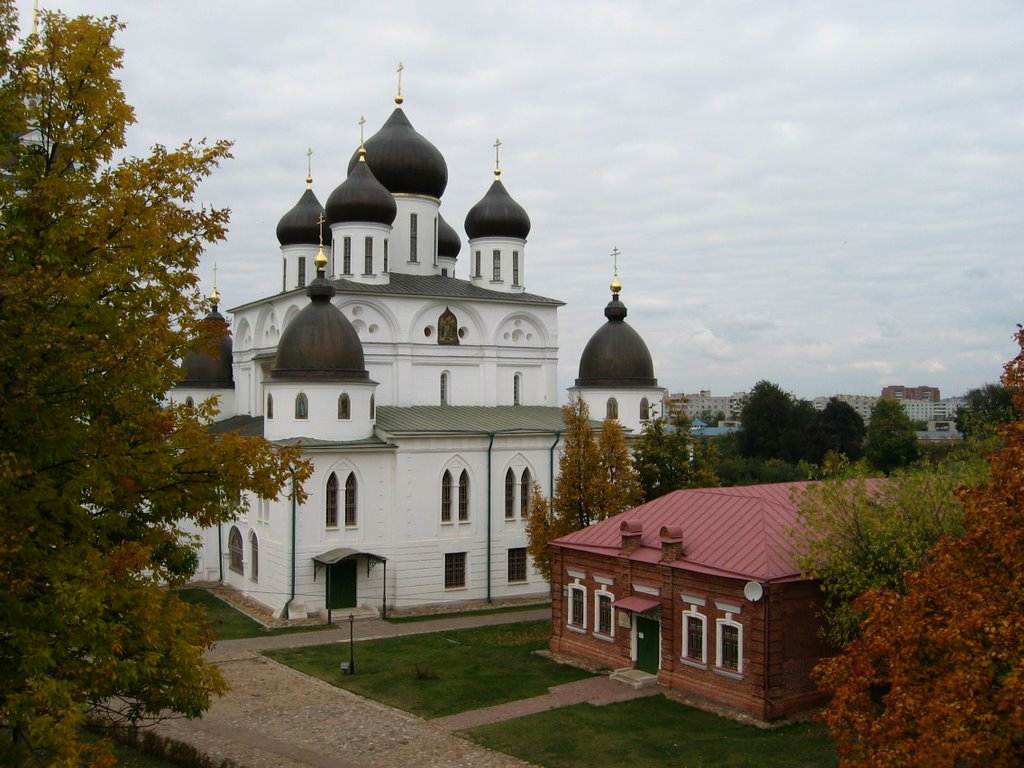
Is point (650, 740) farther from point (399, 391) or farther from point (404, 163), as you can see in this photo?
point (404, 163)

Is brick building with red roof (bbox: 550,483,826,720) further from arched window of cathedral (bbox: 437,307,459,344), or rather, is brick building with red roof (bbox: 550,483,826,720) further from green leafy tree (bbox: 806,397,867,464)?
Result: green leafy tree (bbox: 806,397,867,464)

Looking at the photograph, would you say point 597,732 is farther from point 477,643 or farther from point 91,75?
point 91,75

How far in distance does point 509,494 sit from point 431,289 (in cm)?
731

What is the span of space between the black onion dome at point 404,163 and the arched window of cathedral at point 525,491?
11.2 metres

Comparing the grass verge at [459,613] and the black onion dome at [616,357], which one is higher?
the black onion dome at [616,357]

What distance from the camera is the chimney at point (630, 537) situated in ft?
62.7

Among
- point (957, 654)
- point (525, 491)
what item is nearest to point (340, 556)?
point (525, 491)

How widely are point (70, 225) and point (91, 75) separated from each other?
5.05ft

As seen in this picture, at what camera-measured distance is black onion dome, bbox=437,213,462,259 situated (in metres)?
36.6

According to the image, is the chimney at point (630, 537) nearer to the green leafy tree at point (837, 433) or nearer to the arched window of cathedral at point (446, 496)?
the arched window of cathedral at point (446, 496)

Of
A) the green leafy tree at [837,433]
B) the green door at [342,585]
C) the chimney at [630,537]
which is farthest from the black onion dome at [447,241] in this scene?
the green leafy tree at [837,433]

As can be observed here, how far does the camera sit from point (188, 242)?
9.63m

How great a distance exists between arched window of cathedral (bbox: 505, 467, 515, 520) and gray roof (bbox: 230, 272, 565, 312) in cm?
613

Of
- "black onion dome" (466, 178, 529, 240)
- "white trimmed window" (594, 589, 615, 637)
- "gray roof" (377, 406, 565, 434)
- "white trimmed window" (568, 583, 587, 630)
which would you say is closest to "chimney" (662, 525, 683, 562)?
"white trimmed window" (594, 589, 615, 637)
